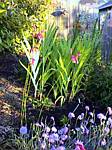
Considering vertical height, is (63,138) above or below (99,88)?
above

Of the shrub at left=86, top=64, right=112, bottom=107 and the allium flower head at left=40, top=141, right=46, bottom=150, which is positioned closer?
→ the allium flower head at left=40, top=141, right=46, bottom=150

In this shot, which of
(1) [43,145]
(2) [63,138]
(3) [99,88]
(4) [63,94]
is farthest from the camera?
(3) [99,88]

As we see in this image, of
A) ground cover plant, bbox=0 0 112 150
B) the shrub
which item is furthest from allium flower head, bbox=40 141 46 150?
the shrub

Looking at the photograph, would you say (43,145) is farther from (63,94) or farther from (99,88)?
(99,88)

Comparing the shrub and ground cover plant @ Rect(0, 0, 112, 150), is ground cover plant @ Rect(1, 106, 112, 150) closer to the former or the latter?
ground cover plant @ Rect(0, 0, 112, 150)

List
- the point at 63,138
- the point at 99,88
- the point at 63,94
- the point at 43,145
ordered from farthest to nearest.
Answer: the point at 99,88
the point at 63,94
the point at 63,138
the point at 43,145

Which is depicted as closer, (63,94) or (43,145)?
(43,145)

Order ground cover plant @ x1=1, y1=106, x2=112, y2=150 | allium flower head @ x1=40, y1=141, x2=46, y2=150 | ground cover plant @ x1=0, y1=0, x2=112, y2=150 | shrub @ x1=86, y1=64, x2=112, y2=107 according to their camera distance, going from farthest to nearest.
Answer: shrub @ x1=86, y1=64, x2=112, y2=107 < ground cover plant @ x1=0, y1=0, x2=112, y2=150 < ground cover plant @ x1=1, y1=106, x2=112, y2=150 < allium flower head @ x1=40, y1=141, x2=46, y2=150

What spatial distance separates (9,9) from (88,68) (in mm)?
2129

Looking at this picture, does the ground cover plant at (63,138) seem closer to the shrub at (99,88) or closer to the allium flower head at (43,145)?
the allium flower head at (43,145)

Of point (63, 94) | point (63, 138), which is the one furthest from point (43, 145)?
point (63, 94)

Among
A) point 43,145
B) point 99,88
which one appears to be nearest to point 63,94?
point 99,88

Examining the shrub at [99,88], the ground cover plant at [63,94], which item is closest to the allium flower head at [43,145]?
the ground cover plant at [63,94]

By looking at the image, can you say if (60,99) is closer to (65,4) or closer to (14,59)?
(14,59)
